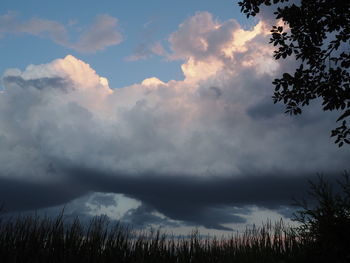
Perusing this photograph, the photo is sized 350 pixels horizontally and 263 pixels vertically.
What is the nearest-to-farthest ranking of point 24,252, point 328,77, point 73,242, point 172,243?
point 328,77
point 24,252
point 73,242
point 172,243

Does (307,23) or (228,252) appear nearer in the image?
(307,23)

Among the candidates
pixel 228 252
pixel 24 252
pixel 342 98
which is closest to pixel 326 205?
pixel 342 98

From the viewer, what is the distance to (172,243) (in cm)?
1741

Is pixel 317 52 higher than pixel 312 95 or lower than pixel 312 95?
higher

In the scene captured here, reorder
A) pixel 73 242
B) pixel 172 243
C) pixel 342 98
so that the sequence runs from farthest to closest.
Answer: pixel 172 243 < pixel 73 242 < pixel 342 98

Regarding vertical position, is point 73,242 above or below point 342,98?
below

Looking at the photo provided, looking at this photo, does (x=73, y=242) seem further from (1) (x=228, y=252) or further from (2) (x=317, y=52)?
(2) (x=317, y=52)

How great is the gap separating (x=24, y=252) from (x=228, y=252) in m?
9.04

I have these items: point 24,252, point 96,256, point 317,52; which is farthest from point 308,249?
point 24,252

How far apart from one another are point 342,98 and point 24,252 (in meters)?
11.7

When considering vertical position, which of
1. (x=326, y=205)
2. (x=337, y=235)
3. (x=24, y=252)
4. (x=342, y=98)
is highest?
(x=342, y=98)

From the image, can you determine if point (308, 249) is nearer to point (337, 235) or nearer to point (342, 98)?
point (337, 235)

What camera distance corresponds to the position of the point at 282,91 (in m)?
11.9

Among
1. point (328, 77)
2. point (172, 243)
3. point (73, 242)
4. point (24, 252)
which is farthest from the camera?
point (172, 243)
